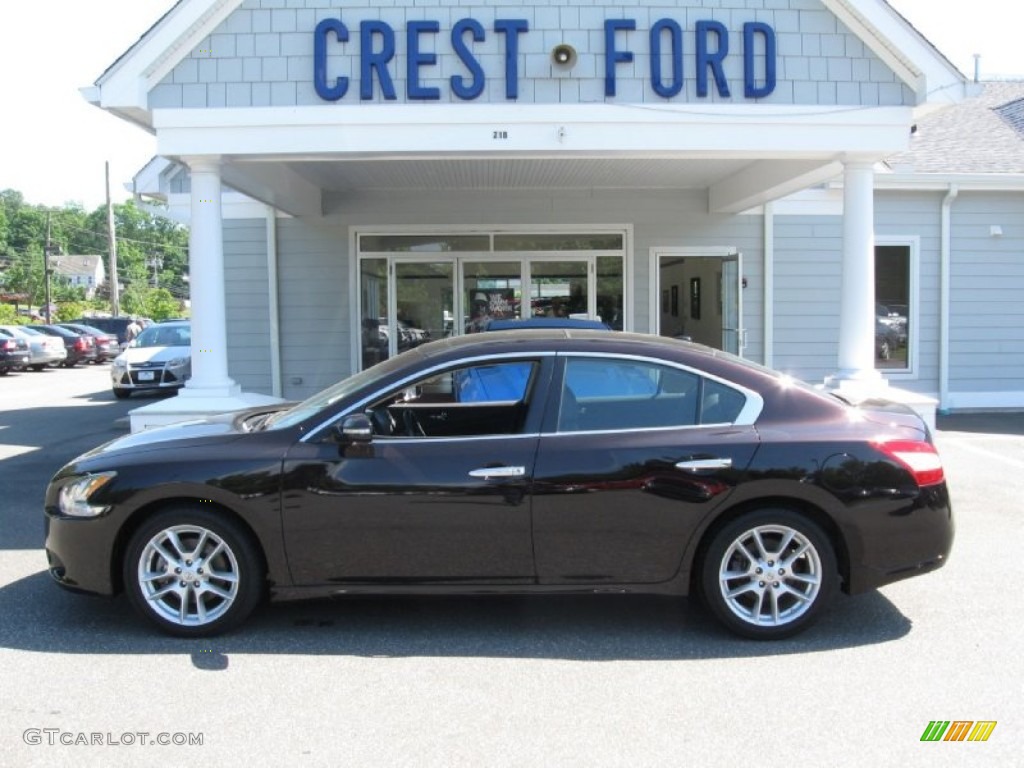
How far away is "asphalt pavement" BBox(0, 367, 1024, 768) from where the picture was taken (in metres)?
3.57

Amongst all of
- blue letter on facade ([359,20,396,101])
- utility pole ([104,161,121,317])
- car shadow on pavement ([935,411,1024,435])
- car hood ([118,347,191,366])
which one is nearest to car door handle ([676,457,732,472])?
blue letter on facade ([359,20,396,101])

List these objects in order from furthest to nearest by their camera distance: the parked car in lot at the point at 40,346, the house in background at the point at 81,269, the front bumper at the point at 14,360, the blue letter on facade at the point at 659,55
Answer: the house in background at the point at 81,269, the parked car in lot at the point at 40,346, the front bumper at the point at 14,360, the blue letter on facade at the point at 659,55

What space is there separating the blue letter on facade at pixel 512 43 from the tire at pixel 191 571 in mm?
5128

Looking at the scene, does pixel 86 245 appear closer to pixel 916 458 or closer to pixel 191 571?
pixel 191 571

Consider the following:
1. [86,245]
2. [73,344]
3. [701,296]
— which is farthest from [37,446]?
[86,245]

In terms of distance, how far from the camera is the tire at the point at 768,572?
4.62m

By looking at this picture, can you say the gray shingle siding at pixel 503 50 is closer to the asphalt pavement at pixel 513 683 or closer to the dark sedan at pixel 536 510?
the dark sedan at pixel 536 510

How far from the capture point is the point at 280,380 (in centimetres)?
1310

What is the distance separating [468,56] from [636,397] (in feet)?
15.4

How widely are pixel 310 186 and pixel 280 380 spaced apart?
276cm

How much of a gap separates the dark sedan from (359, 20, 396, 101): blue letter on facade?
440 centimetres

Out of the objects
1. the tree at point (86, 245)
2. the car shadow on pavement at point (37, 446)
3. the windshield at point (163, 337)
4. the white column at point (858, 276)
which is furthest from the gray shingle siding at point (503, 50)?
the tree at point (86, 245)

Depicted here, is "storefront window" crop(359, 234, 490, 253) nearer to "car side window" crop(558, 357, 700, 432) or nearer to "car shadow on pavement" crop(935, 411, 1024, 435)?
"car shadow on pavement" crop(935, 411, 1024, 435)

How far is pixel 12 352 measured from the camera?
25.9 m
